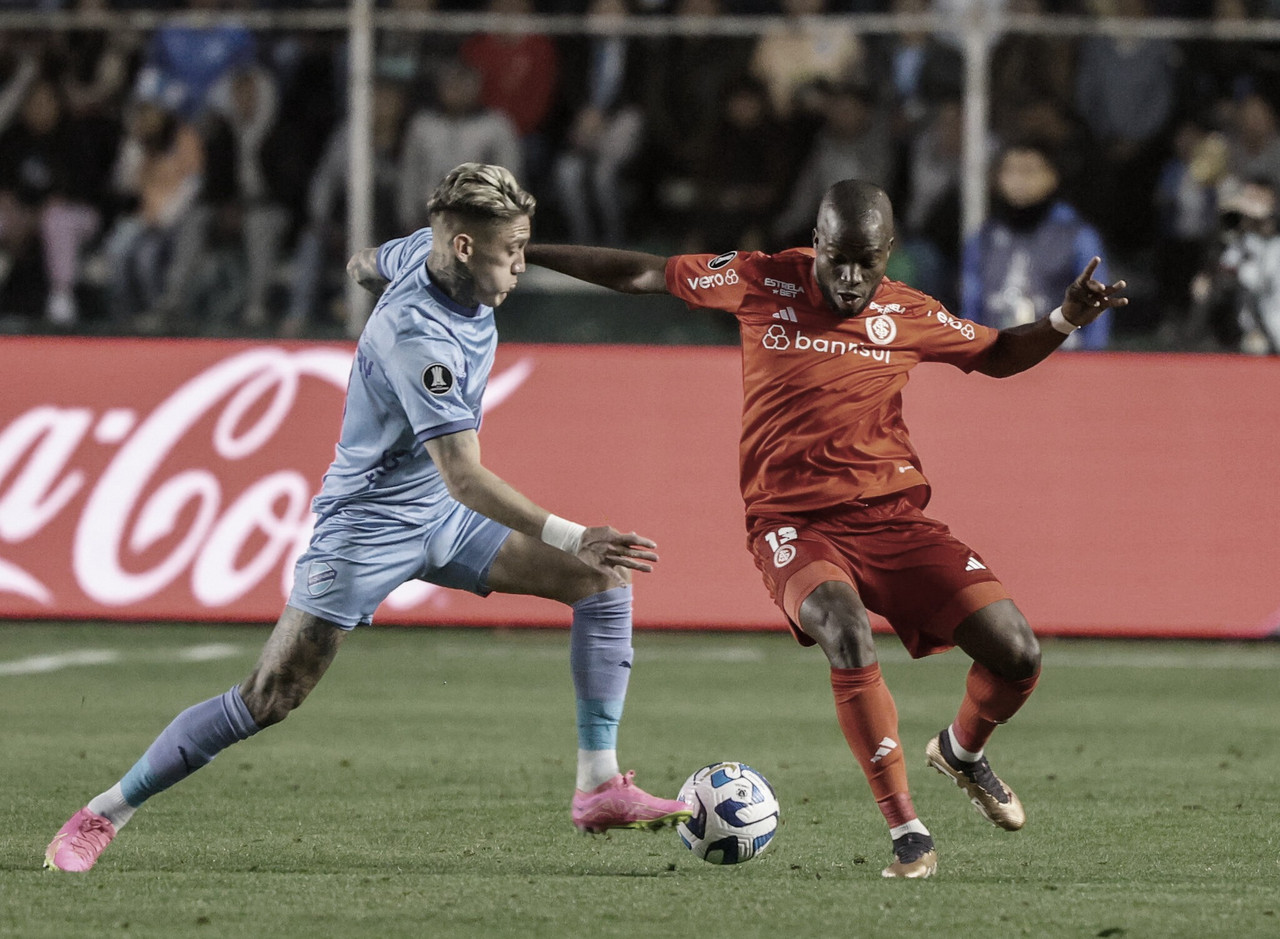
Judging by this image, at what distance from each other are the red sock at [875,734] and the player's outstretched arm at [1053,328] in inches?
46.1

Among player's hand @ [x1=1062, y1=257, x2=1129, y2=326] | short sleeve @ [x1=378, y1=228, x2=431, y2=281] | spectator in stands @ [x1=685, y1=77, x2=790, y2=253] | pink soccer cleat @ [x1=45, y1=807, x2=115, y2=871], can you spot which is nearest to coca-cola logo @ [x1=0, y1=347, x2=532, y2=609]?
spectator in stands @ [x1=685, y1=77, x2=790, y2=253]

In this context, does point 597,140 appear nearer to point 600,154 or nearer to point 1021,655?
point 600,154

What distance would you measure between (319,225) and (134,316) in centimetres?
140

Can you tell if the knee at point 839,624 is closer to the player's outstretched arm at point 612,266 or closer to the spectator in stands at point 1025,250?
Answer: the player's outstretched arm at point 612,266

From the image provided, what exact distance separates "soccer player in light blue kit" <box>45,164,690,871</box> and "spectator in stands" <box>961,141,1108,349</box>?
6912 millimetres

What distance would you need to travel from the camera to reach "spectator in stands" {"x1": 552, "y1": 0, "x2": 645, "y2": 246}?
14.9 meters

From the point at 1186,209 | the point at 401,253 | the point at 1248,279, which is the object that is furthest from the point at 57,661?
the point at 1186,209

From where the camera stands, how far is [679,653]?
11.9 m

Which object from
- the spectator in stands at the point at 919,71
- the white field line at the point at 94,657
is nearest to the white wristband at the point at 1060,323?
the white field line at the point at 94,657

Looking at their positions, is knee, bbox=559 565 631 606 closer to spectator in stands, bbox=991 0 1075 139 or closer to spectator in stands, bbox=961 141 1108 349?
spectator in stands, bbox=961 141 1108 349

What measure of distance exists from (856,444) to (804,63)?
27.6 feet

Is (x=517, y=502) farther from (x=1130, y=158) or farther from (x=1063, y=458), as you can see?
(x=1130, y=158)

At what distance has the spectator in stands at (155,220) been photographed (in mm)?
14719

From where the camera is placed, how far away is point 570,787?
781 centimetres
